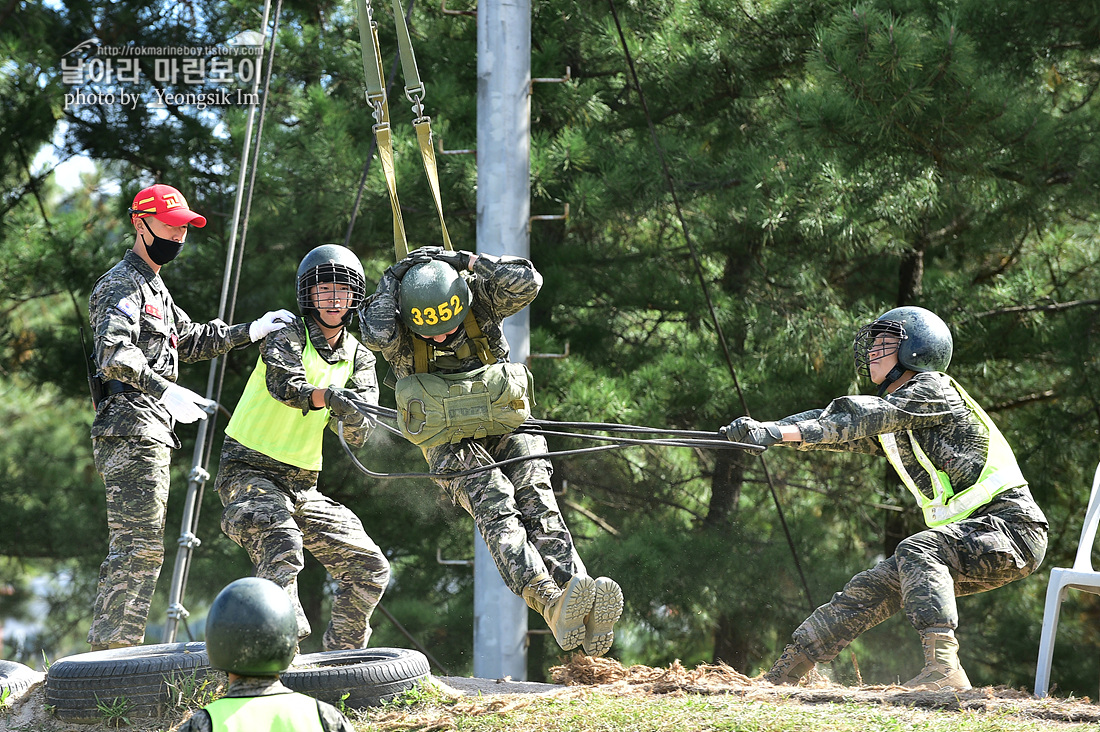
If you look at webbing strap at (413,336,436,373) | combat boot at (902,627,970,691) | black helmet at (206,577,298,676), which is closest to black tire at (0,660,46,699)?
webbing strap at (413,336,436,373)

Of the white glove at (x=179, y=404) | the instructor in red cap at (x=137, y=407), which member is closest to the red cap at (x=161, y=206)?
the instructor in red cap at (x=137, y=407)

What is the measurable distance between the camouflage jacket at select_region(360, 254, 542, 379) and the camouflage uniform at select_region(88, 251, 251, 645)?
1.06 m

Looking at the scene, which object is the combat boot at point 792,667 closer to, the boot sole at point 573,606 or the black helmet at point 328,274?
the boot sole at point 573,606

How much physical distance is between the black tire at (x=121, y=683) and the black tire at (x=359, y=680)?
1.55 ft

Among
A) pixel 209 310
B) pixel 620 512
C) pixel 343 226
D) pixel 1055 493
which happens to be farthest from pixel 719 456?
pixel 209 310

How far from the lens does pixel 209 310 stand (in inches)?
468

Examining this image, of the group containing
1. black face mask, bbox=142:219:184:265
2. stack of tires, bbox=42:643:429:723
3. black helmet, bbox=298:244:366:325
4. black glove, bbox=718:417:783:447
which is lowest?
stack of tires, bbox=42:643:429:723

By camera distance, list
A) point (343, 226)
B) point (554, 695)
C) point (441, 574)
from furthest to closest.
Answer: point (441, 574), point (343, 226), point (554, 695)

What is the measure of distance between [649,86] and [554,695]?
7318mm

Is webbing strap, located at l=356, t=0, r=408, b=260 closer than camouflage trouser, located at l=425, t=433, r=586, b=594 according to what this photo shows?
No

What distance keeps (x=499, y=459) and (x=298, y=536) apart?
1.05m

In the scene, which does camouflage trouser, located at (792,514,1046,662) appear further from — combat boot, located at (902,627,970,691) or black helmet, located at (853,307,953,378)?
black helmet, located at (853,307,953,378)

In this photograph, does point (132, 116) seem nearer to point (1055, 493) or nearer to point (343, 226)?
point (343, 226)

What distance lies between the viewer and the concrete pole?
26.8 feet
